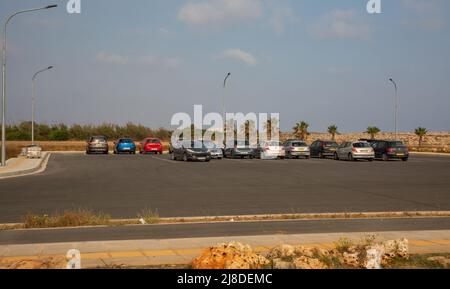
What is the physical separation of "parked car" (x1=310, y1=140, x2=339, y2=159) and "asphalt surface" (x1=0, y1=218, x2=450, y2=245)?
3342 centimetres

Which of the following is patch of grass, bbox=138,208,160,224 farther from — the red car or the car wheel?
the red car

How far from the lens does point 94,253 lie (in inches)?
332

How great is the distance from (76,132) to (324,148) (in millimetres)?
58395

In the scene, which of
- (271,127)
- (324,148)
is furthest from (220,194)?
(271,127)

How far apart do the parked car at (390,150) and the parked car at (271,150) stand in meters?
7.47

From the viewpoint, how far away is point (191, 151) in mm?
38344

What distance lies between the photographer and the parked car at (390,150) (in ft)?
135

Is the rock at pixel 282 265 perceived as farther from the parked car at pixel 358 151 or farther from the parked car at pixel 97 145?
the parked car at pixel 97 145

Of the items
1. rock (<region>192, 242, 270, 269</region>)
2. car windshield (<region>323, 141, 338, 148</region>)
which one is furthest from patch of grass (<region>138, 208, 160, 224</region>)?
car windshield (<region>323, 141, 338, 148</region>)

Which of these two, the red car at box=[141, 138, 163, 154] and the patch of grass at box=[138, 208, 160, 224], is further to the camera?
the red car at box=[141, 138, 163, 154]

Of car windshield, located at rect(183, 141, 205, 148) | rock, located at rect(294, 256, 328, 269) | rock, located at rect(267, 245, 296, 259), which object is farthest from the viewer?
car windshield, located at rect(183, 141, 205, 148)

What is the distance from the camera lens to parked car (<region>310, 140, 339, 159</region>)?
45438 mm

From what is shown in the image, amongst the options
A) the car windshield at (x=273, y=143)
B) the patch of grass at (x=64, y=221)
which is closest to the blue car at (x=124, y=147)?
the car windshield at (x=273, y=143)
